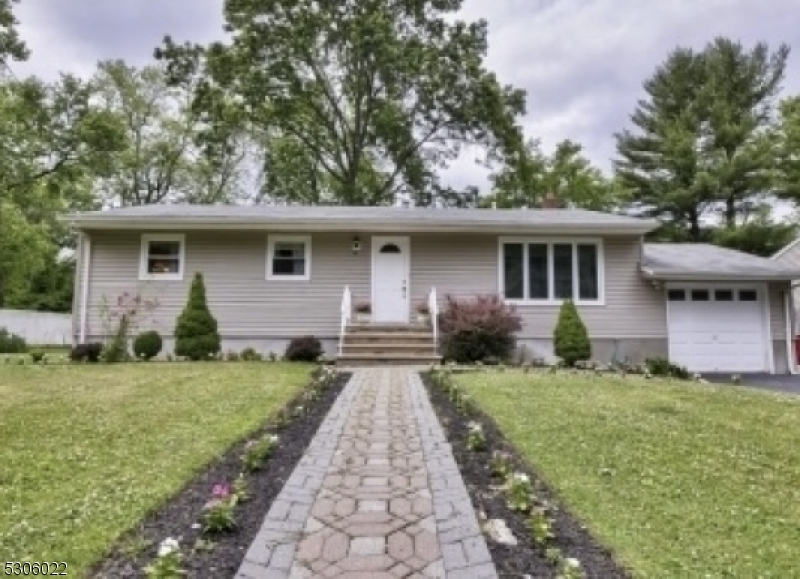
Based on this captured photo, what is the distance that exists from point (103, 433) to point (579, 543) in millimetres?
4430

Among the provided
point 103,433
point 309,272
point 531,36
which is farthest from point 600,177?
point 103,433

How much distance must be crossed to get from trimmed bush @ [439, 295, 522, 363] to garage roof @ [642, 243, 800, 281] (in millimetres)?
3813

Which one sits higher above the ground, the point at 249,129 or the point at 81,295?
the point at 249,129

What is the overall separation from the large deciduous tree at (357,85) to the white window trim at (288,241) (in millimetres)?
11183

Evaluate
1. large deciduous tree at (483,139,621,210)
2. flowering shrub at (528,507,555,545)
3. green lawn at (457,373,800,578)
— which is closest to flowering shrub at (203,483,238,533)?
flowering shrub at (528,507,555,545)

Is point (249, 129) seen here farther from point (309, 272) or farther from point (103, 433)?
point (103, 433)

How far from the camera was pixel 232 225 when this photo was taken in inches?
525

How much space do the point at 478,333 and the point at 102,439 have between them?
816 centimetres

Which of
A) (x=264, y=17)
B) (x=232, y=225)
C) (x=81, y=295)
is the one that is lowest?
(x=81, y=295)

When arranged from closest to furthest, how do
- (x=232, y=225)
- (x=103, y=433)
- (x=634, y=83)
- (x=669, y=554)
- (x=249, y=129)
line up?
(x=669, y=554) < (x=103, y=433) < (x=232, y=225) < (x=249, y=129) < (x=634, y=83)

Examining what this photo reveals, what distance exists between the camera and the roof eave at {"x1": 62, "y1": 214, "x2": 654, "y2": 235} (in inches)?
519

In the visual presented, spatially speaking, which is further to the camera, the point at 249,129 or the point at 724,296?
the point at 249,129

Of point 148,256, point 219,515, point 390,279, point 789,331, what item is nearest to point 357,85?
point 390,279

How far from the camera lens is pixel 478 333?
12.2m
